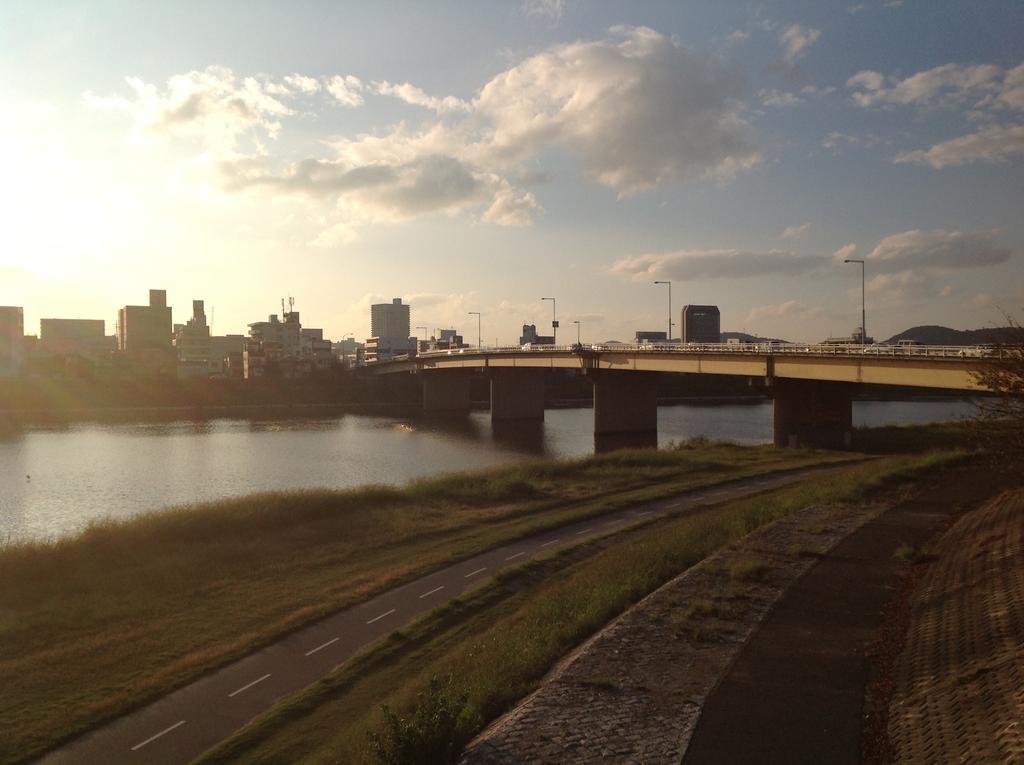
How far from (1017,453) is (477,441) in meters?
71.4

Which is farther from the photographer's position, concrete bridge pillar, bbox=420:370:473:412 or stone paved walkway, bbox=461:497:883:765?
concrete bridge pillar, bbox=420:370:473:412

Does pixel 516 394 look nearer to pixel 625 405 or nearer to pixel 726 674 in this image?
pixel 625 405

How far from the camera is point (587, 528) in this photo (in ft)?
119

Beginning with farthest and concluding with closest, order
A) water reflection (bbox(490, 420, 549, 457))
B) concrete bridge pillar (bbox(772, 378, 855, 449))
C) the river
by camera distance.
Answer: water reflection (bbox(490, 420, 549, 457)) < concrete bridge pillar (bbox(772, 378, 855, 449)) < the river

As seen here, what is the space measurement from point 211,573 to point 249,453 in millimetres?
48347

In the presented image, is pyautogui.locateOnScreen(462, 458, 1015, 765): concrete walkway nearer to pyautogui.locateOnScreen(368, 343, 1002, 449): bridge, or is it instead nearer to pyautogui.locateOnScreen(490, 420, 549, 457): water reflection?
pyautogui.locateOnScreen(368, 343, 1002, 449): bridge

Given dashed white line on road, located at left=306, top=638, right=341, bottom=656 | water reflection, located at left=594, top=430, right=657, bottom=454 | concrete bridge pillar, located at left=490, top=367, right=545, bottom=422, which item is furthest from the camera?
concrete bridge pillar, located at left=490, top=367, right=545, bottom=422

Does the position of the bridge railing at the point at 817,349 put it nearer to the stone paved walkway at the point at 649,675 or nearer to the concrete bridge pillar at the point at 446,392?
the stone paved walkway at the point at 649,675

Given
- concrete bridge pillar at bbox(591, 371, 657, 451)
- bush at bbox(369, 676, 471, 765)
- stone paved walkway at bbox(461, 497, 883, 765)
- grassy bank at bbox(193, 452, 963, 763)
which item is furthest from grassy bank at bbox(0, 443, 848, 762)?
concrete bridge pillar at bbox(591, 371, 657, 451)

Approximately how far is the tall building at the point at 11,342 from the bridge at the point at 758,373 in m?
106

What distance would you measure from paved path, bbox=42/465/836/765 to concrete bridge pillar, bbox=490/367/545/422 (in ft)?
293

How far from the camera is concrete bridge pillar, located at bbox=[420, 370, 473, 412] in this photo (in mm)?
146725

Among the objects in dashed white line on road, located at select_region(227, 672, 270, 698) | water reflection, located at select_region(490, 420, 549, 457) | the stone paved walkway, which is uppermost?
the stone paved walkway

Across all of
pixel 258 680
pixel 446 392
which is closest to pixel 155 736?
pixel 258 680
